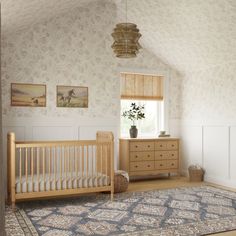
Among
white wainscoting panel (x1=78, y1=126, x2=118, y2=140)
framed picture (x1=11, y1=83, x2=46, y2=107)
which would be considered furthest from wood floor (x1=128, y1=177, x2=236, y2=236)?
framed picture (x1=11, y1=83, x2=46, y2=107)

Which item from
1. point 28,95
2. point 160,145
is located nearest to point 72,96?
point 28,95

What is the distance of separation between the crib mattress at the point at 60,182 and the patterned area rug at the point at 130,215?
24 centimetres

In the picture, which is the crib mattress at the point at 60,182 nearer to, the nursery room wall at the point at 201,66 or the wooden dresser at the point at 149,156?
the wooden dresser at the point at 149,156

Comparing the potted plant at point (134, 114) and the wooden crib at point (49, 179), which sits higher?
the potted plant at point (134, 114)

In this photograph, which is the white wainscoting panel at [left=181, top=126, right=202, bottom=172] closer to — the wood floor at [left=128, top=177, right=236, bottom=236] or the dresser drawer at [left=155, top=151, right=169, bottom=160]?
the wood floor at [left=128, top=177, right=236, bottom=236]

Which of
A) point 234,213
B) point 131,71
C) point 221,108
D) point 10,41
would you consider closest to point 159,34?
point 131,71

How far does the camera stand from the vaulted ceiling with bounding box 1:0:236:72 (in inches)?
170

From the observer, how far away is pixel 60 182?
4195 millimetres

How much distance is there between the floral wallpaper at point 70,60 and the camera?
5.15 metres

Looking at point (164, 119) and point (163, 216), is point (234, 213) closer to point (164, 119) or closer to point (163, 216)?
point (163, 216)

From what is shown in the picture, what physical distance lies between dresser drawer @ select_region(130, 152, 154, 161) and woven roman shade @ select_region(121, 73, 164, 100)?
1064 millimetres

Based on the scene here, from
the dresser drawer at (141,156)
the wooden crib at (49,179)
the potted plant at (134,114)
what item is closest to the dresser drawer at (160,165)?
the dresser drawer at (141,156)

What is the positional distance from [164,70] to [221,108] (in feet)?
4.71

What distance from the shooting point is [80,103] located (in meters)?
5.59
